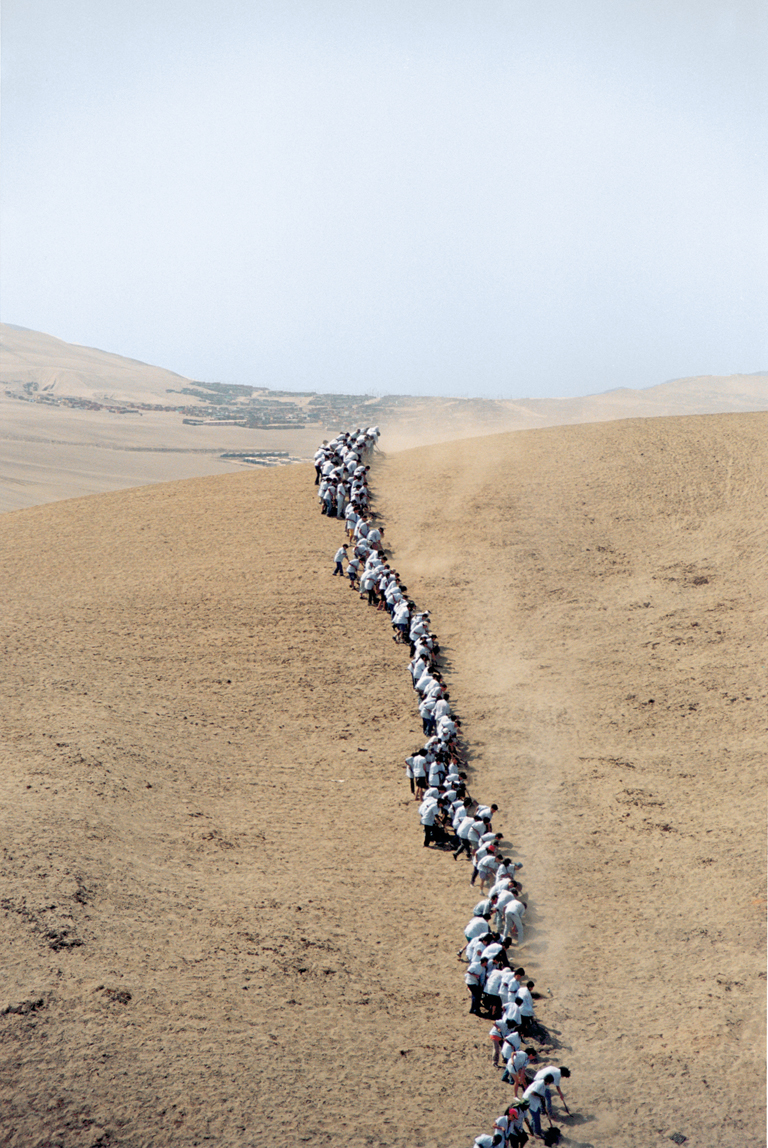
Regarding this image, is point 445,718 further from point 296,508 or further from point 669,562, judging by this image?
point 296,508

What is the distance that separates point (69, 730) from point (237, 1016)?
7.20 m

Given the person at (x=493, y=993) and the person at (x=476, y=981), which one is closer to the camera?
the person at (x=493, y=993)

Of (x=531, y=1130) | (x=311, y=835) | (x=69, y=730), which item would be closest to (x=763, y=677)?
(x=311, y=835)

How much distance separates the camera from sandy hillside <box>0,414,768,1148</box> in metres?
9.61

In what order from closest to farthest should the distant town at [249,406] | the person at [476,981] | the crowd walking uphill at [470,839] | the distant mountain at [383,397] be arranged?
the crowd walking uphill at [470,839], the person at [476,981], the distant mountain at [383,397], the distant town at [249,406]

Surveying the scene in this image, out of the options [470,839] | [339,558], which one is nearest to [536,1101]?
[470,839]

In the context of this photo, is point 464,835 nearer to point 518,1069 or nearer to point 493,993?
point 493,993

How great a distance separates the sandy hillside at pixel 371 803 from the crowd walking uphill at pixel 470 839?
29cm

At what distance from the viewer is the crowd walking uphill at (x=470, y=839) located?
949cm

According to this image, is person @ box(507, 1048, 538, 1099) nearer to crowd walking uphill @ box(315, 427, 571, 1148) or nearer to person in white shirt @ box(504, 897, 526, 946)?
crowd walking uphill @ box(315, 427, 571, 1148)

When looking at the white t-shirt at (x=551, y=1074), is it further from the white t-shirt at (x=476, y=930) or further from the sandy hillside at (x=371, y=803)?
the white t-shirt at (x=476, y=930)

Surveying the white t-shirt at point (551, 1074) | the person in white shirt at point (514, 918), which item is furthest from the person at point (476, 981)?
the white t-shirt at point (551, 1074)

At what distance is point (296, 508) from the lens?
86.9 ft

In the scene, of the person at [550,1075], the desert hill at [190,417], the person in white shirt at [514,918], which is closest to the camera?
the person at [550,1075]
